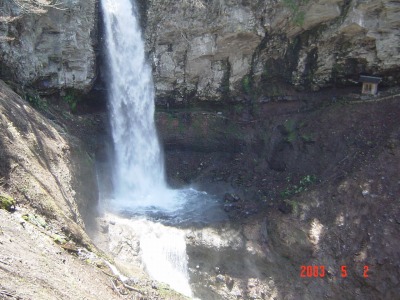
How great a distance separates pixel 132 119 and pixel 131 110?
0.42 m

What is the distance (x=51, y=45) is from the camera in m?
14.0

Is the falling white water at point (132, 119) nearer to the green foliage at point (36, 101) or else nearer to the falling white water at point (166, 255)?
the falling white water at point (166, 255)

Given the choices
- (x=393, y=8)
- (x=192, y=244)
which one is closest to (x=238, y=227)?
(x=192, y=244)

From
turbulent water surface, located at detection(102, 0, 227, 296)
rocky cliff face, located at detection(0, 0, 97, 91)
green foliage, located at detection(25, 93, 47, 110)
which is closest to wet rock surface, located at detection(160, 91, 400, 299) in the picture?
turbulent water surface, located at detection(102, 0, 227, 296)

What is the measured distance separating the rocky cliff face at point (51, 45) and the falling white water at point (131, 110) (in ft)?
3.43

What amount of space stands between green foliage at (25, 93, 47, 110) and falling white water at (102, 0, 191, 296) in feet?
10.2

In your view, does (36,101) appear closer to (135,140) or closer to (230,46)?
(135,140)

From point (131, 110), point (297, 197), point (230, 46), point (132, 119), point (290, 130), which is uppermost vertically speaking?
point (230, 46)

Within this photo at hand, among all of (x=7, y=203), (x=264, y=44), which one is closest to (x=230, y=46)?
(x=264, y=44)

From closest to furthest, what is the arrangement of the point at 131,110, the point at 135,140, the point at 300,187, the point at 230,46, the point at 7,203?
the point at 7,203
the point at 300,187
the point at 230,46
the point at 131,110
the point at 135,140

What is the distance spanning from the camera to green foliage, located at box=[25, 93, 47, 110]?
13.4m

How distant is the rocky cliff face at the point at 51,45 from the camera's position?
12435 mm

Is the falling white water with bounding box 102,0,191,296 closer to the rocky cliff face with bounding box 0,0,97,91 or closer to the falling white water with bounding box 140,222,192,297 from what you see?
the rocky cliff face with bounding box 0,0,97,91
